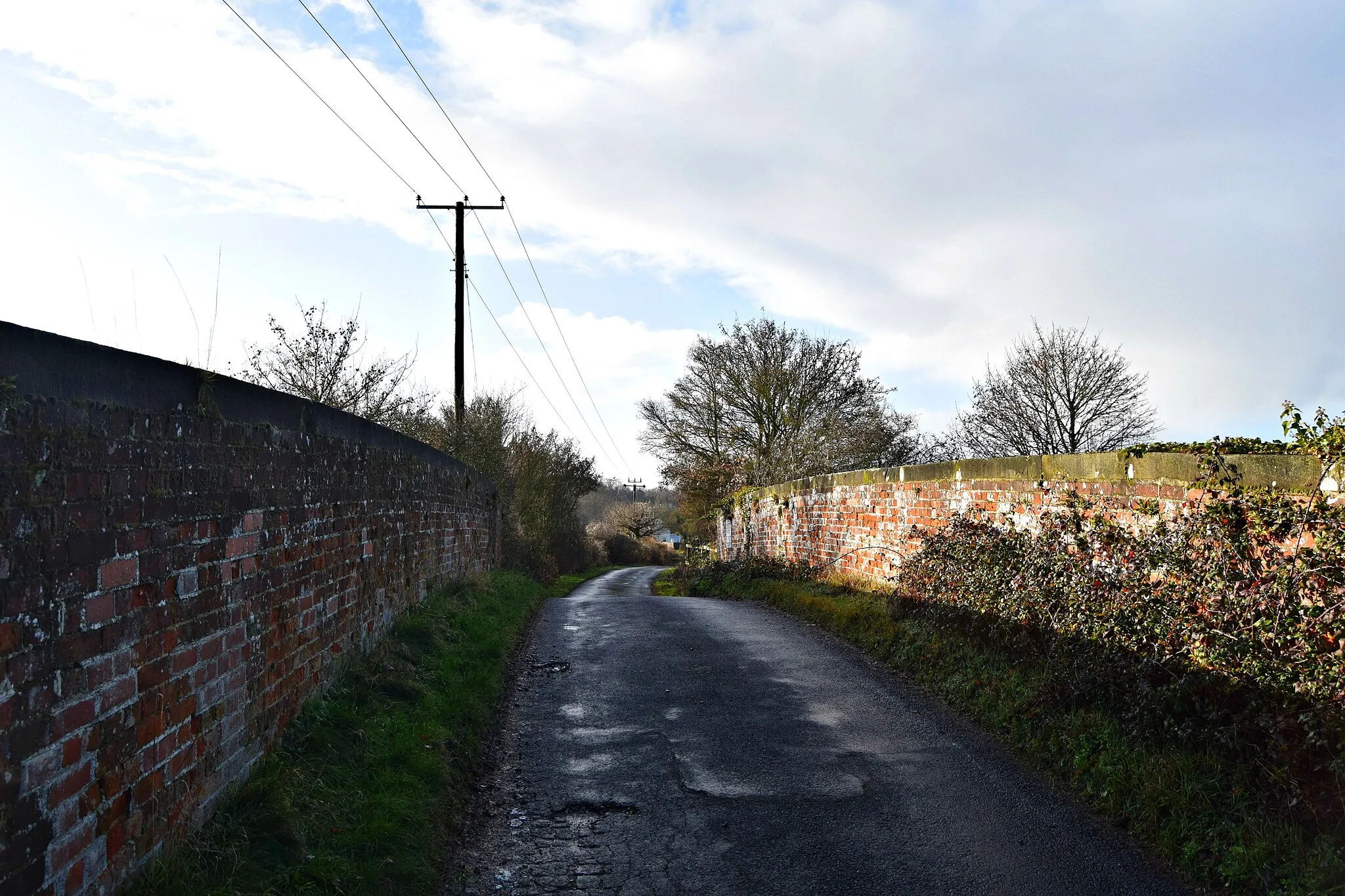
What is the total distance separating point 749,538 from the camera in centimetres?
2305

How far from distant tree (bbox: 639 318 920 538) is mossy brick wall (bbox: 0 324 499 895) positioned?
75.3ft

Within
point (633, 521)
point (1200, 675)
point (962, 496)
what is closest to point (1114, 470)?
point (1200, 675)

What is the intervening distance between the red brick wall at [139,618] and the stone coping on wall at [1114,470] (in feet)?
17.8

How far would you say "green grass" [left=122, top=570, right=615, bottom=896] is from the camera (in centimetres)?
350

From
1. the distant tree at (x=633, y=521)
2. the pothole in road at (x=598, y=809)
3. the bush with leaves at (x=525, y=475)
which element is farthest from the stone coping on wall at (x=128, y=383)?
the distant tree at (x=633, y=521)

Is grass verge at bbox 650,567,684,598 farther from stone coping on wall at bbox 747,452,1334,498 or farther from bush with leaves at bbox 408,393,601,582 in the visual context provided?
stone coping on wall at bbox 747,452,1334,498

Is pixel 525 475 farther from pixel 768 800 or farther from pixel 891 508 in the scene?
pixel 768 800

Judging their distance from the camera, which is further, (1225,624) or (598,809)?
(1225,624)

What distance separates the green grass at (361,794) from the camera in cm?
350

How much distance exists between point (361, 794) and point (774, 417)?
25.3 metres

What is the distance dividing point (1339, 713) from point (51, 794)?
5.13 meters

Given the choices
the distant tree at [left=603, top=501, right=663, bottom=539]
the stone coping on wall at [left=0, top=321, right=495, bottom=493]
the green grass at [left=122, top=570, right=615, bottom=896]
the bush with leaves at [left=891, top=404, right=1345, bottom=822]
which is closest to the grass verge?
the green grass at [left=122, top=570, right=615, bottom=896]

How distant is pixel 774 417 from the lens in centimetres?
2928

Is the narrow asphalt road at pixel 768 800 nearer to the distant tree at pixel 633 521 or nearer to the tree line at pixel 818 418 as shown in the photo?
the tree line at pixel 818 418
